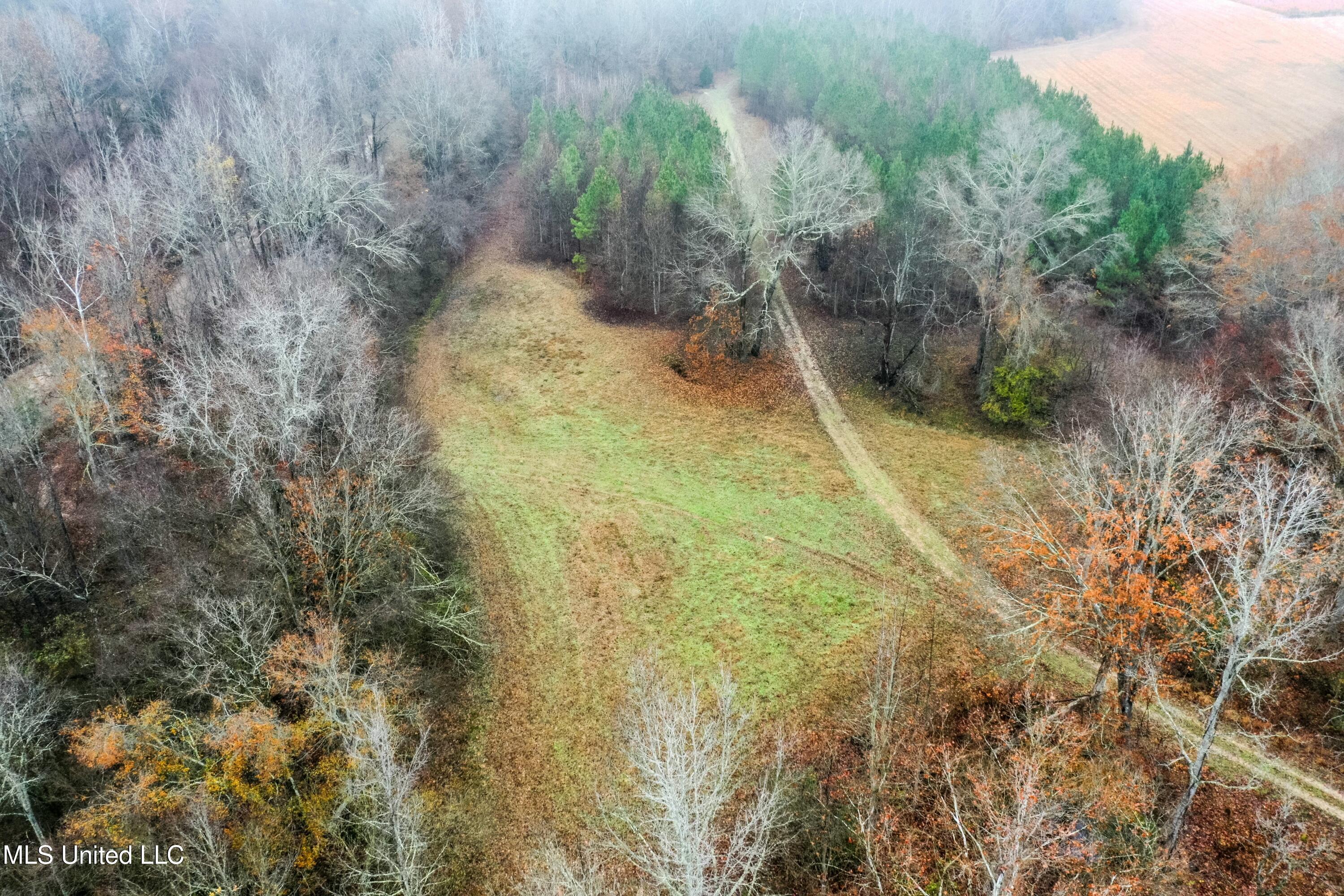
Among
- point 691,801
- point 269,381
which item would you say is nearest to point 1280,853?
point 691,801

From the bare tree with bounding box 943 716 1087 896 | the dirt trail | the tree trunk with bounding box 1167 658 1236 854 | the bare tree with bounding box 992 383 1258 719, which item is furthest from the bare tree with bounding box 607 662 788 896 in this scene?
the dirt trail

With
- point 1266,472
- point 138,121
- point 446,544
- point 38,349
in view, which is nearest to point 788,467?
point 446,544

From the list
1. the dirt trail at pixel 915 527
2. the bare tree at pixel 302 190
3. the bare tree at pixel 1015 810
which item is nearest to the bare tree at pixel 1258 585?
the dirt trail at pixel 915 527

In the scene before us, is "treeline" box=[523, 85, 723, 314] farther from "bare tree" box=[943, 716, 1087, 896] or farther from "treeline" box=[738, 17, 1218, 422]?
"bare tree" box=[943, 716, 1087, 896]

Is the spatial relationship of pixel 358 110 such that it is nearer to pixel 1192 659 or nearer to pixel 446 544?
pixel 446 544

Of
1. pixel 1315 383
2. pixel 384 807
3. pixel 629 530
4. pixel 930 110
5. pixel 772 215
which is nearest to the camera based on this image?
pixel 384 807

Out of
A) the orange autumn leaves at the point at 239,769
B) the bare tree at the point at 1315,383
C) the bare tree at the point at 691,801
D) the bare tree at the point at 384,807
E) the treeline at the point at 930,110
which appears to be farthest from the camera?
the treeline at the point at 930,110

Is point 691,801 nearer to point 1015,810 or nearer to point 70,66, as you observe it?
point 1015,810

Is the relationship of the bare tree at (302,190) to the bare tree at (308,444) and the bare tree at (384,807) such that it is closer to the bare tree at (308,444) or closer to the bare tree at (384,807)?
the bare tree at (308,444)
